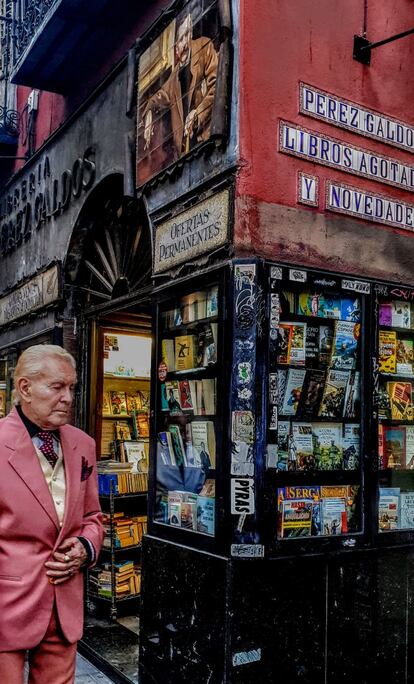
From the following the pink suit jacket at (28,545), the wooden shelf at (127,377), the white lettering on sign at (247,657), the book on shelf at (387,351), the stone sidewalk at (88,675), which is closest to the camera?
the pink suit jacket at (28,545)

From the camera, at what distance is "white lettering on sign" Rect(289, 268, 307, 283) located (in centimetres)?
476

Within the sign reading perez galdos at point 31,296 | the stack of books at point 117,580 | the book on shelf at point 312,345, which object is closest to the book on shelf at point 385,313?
the book on shelf at point 312,345

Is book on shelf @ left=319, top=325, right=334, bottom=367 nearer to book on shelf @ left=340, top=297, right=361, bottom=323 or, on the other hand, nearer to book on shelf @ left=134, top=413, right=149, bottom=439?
book on shelf @ left=340, top=297, right=361, bottom=323

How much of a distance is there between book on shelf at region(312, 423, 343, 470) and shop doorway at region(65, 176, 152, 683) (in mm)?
2111

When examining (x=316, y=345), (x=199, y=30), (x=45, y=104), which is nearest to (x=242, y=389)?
(x=316, y=345)

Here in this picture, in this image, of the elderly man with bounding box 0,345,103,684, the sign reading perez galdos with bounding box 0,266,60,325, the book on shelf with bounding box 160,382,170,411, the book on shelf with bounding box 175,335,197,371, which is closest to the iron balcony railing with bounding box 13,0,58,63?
the sign reading perez galdos with bounding box 0,266,60,325

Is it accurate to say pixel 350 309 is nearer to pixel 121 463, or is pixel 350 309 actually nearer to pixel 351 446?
pixel 351 446

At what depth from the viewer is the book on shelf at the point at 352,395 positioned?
16.7 feet

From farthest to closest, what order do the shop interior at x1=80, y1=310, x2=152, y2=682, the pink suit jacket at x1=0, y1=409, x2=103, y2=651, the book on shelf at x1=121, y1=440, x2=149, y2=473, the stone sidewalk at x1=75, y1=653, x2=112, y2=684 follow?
1. the book on shelf at x1=121, y1=440, x2=149, y2=473
2. the shop interior at x1=80, y1=310, x2=152, y2=682
3. the stone sidewalk at x1=75, y1=653, x2=112, y2=684
4. the pink suit jacket at x1=0, y1=409, x2=103, y2=651

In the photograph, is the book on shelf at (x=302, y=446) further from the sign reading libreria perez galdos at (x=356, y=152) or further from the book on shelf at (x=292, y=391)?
the sign reading libreria perez galdos at (x=356, y=152)

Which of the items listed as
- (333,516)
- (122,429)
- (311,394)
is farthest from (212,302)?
(122,429)

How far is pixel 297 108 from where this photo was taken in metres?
5.04

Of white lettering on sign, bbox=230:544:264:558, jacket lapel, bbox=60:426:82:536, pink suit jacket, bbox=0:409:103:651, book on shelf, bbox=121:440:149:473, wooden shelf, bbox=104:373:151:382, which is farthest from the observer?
wooden shelf, bbox=104:373:151:382

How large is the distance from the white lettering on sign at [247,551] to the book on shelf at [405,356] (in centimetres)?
187
